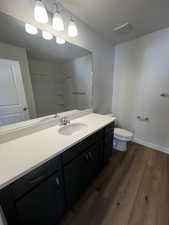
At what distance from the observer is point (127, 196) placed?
1.33 m

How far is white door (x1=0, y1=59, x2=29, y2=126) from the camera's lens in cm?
99

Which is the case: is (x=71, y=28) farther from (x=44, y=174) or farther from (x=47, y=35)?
(x=44, y=174)

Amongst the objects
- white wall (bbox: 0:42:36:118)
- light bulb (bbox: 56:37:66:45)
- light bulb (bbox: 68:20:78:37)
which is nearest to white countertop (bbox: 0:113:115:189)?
white wall (bbox: 0:42:36:118)

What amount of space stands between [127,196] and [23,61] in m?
1.97

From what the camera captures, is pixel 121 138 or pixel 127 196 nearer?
pixel 127 196

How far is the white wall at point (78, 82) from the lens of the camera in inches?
61.1

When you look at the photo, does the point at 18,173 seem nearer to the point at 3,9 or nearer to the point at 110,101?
the point at 3,9

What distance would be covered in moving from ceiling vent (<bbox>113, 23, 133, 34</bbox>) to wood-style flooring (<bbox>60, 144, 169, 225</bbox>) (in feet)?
7.50

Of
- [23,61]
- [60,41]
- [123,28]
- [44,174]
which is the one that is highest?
[123,28]

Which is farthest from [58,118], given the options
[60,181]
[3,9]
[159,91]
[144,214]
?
[159,91]

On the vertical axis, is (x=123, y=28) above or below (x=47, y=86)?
above

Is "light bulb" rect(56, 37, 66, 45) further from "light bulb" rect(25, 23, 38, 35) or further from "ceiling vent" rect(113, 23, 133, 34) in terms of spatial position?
"ceiling vent" rect(113, 23, 133, 34)

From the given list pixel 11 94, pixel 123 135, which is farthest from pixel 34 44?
pixel 123 135

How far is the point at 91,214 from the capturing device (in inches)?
45.1
